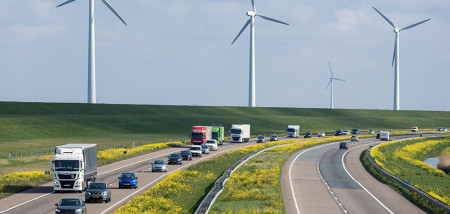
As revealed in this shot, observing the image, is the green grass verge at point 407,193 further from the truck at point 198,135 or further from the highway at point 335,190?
the truck at point 198,135

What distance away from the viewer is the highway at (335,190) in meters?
42.5

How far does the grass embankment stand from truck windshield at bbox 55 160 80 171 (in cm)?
2840

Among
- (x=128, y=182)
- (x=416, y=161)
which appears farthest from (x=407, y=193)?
(x=416, y=161)

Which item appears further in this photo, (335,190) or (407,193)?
(335,190)

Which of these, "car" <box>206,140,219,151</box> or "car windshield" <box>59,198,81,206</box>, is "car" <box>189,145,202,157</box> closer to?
"car" <box>206,140,219,151</box>

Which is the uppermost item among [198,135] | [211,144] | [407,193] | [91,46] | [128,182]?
[91,46]

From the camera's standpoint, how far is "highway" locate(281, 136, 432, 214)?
42.5 meters

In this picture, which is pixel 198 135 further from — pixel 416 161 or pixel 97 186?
pixel 97 186

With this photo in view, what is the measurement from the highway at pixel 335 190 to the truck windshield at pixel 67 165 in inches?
643

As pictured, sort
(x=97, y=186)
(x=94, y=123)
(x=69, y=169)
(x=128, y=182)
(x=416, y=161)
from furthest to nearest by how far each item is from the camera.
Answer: (x=94, y=123) → (x=416, y=161) → (x=128, y=182) → (x=69, y=169) → (x=97, y=186)

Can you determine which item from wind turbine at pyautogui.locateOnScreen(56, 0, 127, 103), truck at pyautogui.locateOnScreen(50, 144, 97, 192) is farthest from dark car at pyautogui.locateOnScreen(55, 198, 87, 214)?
wind turbine at pyautogui.locateOnScreen(56, 0, 127, 103)

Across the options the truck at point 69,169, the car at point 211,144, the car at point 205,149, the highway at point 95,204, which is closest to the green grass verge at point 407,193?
the highway at point 95,204

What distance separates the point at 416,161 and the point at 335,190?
2027 inches

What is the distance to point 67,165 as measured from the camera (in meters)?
49.3
